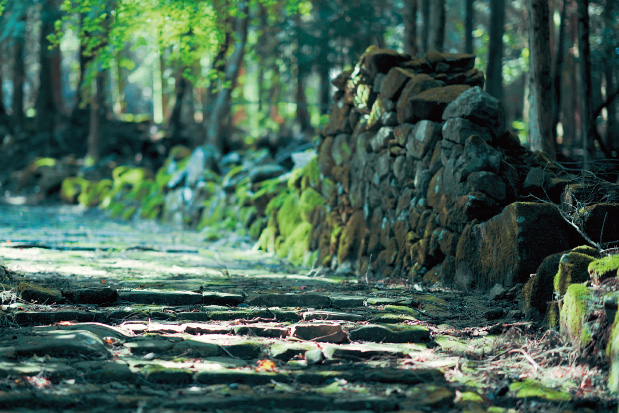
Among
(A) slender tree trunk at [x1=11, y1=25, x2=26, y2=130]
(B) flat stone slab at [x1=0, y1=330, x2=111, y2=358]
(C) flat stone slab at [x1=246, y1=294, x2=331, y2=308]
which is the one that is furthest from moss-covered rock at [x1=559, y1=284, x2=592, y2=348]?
(A) slender tree trunk at [x1=11, y1=25, x2=26, y2=130]

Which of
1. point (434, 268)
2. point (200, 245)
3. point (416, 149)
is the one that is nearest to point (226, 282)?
point (434, 268)

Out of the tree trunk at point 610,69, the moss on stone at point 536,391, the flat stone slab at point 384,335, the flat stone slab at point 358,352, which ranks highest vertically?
the tree trunk at point 610,69

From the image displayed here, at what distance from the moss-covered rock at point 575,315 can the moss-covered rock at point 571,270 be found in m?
0.23

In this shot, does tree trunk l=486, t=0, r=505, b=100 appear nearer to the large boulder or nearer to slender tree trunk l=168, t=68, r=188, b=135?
the large boulder

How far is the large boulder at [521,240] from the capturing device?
495 cm

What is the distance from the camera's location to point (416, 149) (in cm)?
731

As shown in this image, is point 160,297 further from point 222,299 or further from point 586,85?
point 586,85

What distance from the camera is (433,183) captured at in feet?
22.5

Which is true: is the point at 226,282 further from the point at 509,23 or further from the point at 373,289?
the point at 509,23

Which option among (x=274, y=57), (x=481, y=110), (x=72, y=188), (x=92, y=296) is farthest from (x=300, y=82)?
(x=92, y=296)

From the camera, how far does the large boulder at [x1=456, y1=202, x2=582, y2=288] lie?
195 inches

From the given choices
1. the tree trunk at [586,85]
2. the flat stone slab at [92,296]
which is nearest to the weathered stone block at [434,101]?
the tree trunk at [586,85]

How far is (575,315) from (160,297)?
10.3ft

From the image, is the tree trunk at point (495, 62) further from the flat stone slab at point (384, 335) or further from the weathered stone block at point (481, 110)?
the flat stone slab at point (384, 335)
